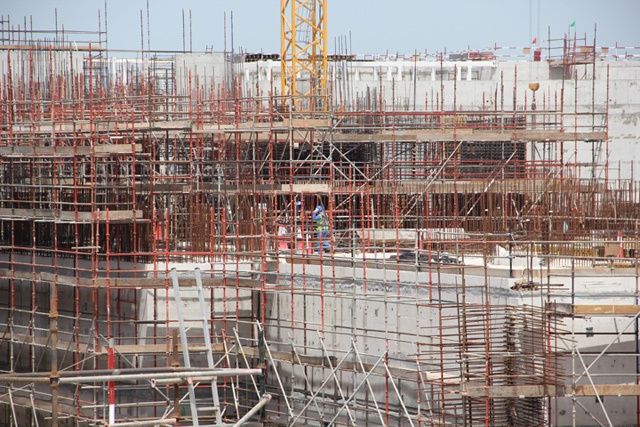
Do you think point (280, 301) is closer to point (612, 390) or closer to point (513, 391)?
point (513, 391)

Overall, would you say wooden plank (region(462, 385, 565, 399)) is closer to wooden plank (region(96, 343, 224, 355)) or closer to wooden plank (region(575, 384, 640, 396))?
wooden plank (region(575, 384, 640, 396))

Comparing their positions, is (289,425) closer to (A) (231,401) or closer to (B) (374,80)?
(A) (231,401)

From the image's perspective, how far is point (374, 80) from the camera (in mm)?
36938

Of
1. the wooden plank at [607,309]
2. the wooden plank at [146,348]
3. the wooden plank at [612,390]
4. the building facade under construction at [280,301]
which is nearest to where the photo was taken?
the wooden plank at [612,390]

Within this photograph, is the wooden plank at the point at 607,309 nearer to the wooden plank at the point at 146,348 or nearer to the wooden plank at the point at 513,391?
the wooden plank at the point at 513,391

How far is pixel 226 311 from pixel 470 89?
18.9 meters

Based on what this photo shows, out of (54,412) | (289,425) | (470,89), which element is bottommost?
(289,425)

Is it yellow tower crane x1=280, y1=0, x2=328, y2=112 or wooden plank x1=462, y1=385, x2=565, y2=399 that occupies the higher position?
yellow tower crane x1=280, y1=0, x2=328, y2=112

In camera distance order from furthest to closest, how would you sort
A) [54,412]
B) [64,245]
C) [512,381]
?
[64,245]
[512,381]
[54,412]

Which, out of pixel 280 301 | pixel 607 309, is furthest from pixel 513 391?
pixel 280 301

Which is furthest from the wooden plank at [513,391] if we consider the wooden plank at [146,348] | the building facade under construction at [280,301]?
the wooden plank at [146,348]

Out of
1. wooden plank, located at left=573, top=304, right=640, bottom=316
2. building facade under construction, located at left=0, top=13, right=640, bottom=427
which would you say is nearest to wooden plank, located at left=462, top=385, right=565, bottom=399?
building facade under construction, located at left=0, top=13, right=640, bottom=427

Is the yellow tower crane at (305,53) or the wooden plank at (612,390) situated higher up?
the yellow tower crane at (305,53)

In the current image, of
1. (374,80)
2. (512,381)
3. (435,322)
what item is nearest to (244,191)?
(435,322)
